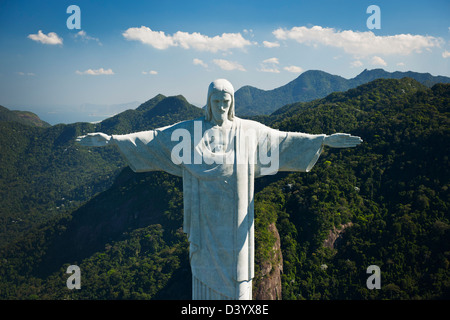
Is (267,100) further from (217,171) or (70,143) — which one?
(217,171)

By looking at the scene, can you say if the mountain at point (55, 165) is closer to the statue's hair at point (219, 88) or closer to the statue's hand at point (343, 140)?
the statue's hair at point (219, 88)

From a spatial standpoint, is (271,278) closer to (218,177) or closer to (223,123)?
(218,177)

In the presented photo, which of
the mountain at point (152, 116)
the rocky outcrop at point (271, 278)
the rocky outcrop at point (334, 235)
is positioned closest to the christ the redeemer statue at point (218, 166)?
the rocky outcrop at point (271, 278)

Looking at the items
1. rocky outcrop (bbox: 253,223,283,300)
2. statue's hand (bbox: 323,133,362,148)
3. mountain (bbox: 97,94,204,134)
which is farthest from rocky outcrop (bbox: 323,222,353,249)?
mountain (bbox: 97,94,204,134)

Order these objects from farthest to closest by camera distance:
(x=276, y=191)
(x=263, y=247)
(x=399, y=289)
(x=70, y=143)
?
(x=70, y=143) → (x=276, y=191) → (x=263, y=247) → (x=399, y=289)

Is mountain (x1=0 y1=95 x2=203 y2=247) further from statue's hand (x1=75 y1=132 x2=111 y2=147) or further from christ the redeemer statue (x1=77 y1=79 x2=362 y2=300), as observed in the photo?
christ the redeemer statue (x1=77 y1=79 x2=362 y2=300)
